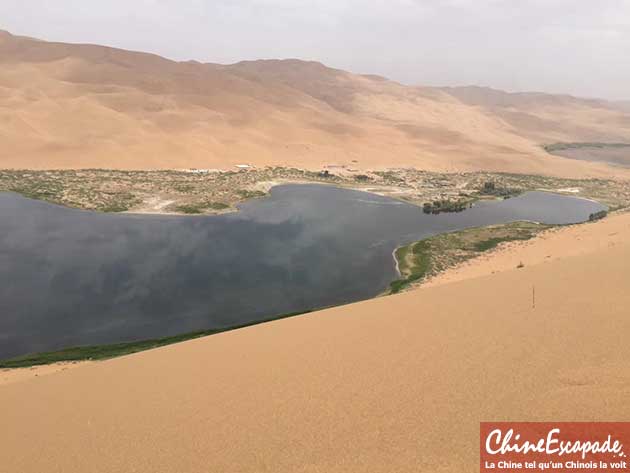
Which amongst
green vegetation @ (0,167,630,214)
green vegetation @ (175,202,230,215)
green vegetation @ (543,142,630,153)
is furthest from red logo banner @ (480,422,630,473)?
green vegetation @ (543,142,630,153)

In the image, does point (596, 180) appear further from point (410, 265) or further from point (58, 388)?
point (58, 388)

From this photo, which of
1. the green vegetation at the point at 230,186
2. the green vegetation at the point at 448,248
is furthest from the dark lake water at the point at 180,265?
the green vegetation at the point at 230,186

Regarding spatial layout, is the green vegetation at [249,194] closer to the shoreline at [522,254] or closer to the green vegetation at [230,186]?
the green vegetation at [230,186]

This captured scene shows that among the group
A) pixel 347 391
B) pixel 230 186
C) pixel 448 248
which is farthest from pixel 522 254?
pixel 230 186

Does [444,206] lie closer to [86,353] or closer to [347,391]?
[86,353]

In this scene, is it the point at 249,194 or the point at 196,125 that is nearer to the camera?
the point at 249,194

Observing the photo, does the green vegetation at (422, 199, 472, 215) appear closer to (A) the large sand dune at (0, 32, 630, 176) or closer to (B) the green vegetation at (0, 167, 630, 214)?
(B) the green vegetation at (0, 167, 630, 214)
